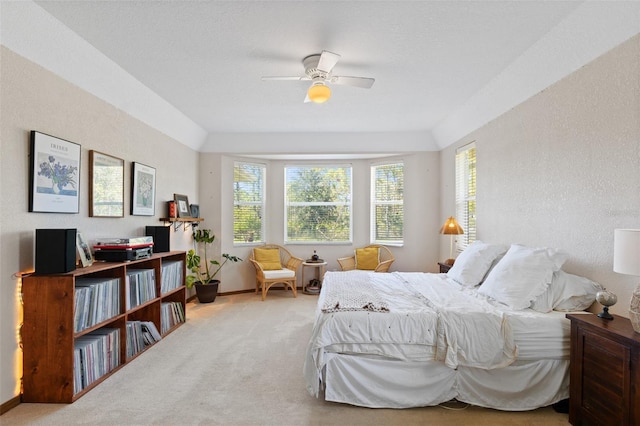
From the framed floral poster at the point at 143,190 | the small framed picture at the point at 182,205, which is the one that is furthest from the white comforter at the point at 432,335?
the small framed picture at the point at 182,205

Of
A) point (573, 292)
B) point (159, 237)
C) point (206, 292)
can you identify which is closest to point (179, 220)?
point (159, 237)

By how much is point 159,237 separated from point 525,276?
3891mm

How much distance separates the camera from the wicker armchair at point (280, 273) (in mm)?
5657

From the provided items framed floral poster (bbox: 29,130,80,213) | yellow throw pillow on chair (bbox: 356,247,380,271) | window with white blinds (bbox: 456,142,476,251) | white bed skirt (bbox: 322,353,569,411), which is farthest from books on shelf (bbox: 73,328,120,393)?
window with white blinds (bbox: 456,142,476,251)

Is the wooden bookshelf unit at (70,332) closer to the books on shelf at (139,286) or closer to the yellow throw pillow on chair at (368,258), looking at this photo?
the books on shelf at (139,286)

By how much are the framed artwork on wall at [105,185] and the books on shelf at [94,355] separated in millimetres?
1103

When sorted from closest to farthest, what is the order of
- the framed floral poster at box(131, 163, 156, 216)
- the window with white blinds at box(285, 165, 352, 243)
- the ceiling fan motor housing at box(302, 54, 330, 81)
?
1. the ceiling fan motor housing at box(302, 54, 330, 81)
2. the framed floral poster at box(131, 163, 156, 216)
3. the window with white blinds at box(285, 165, 352, 243)

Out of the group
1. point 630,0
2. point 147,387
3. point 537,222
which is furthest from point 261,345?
point 630,0

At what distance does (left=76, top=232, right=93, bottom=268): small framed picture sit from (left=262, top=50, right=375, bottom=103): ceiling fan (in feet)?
6.73

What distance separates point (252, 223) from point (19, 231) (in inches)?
162

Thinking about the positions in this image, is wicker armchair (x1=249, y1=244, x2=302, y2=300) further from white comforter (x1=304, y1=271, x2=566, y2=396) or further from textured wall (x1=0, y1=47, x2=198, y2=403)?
white comforter (x1=304, y1=271, x2=566, y2=396)

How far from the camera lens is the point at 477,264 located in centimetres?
346

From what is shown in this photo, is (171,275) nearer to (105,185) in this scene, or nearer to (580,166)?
(105,185)

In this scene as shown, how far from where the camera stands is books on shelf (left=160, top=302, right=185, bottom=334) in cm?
401
